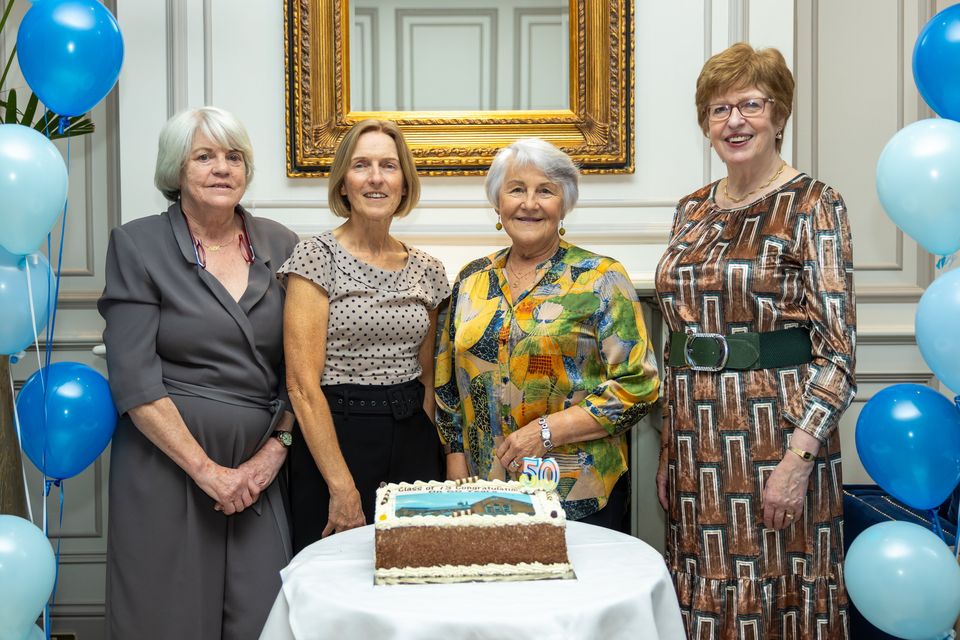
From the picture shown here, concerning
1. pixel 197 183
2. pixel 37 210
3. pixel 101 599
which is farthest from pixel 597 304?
pixel 101 599

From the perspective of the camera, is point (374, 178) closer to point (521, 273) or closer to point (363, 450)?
point (521, 273)

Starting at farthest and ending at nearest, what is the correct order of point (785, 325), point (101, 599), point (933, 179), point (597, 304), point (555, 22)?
point (101, 599) < point (555, 22) < point (597, 304) < point (785, 325) < point (933, 179)

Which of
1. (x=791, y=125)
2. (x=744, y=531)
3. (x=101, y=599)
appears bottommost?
(x=101, y=599)

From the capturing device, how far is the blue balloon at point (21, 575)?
1962 millimetres

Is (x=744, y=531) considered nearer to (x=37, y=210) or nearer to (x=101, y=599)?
(x=37, y=210)

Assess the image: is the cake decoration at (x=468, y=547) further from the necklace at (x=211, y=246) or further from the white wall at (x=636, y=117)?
the white wall at (x=636, y=117)

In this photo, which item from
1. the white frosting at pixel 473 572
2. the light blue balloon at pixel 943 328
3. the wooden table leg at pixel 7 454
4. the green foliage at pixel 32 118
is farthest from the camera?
the wooden table leg at pixel 7 454

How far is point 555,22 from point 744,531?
185 cm

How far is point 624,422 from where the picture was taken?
86.2 inches

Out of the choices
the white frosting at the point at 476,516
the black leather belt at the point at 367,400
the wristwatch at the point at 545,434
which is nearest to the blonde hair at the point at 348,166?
the black leather belt at the point at 367,400

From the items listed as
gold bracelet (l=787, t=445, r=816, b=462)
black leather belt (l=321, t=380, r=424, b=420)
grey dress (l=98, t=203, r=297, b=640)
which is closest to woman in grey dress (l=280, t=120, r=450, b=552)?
black leather belt (l=321, t=380, r=424, b=420)

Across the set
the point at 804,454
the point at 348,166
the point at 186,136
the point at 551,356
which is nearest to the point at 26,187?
the point at 186,136

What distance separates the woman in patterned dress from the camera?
6.57ft

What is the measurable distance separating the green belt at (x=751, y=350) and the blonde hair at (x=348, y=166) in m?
0.90
